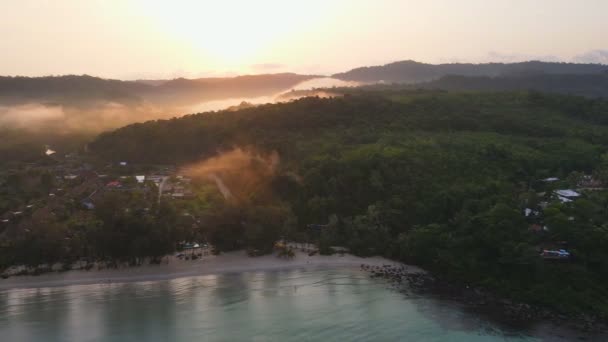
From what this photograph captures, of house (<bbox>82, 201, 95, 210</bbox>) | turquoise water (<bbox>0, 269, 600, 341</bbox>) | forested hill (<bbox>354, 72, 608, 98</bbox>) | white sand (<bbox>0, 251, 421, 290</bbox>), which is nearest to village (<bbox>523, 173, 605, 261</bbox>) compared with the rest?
turquoise water (<bbox>0, 269, 600, 341</bbox>)

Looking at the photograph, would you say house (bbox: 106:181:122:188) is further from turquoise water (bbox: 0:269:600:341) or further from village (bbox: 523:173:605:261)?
village (bbox: 523:173:605:261)

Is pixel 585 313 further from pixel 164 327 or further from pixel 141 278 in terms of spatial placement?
pixel 141 278

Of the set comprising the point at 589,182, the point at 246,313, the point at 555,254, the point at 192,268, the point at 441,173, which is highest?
the point at 441,173

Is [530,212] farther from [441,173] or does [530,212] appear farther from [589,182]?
[589,182]

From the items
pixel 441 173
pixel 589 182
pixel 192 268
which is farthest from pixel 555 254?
pixel 192 268

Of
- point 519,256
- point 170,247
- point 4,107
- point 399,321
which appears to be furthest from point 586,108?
point 4,107

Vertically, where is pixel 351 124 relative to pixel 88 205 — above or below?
above

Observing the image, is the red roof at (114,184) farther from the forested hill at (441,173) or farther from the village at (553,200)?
the village at (553,200)
